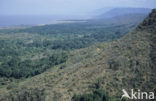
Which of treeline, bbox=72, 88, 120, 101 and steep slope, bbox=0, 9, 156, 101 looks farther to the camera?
steep slope, bbox=0, 9, 156, 101

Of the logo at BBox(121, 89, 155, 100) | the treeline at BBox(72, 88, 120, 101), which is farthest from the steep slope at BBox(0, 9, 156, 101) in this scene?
the treeline at BBox(72, 88, 120, 101)

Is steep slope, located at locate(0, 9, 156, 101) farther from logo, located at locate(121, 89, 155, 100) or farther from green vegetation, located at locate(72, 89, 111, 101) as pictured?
green vegetation, located at locate(72, 89, 111, 101)

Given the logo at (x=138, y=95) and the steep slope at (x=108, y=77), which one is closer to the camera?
the logo at (x=138, y=95)

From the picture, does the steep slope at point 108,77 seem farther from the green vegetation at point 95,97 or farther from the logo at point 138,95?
the green vegetation at point 95,97

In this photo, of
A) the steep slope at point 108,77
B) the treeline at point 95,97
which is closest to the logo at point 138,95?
the steep slope at point 108,77

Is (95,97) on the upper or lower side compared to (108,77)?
lower

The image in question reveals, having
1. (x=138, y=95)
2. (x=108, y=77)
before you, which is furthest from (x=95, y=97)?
(x=108, y=77)

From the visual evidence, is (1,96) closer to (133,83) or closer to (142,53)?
(133,83)

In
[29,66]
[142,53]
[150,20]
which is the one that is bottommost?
[29,66]

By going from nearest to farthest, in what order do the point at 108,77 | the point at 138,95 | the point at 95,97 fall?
1. the point at 95,97
2. the point at 138,95
3. the point at 108,77

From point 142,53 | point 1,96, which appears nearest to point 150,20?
point 142,53

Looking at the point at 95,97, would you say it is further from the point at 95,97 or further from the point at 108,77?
the point at 108,77
